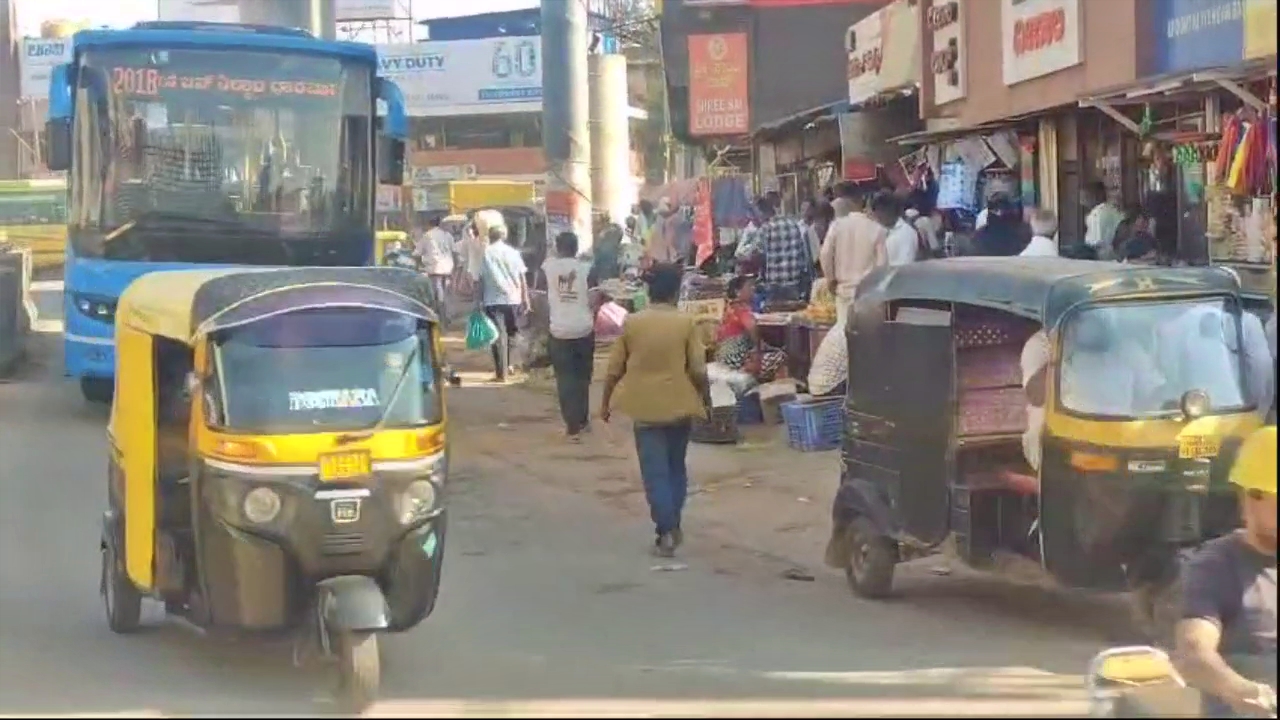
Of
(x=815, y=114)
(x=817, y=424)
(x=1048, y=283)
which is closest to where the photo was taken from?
(x=1048, y=283)

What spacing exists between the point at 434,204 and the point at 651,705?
4878 centimetres

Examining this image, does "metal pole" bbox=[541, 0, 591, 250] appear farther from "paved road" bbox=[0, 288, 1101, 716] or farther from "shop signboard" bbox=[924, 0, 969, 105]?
"paved road" bbox=[0, 288, 1101, 716]

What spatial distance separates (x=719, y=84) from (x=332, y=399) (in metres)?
24.5

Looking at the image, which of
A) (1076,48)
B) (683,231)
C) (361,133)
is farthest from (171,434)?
(683,231)

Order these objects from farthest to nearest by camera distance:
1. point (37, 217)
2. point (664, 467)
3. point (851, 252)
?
point (37, 217) → point (851, 252) → point (664, 467)

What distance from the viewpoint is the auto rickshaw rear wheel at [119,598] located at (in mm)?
7980

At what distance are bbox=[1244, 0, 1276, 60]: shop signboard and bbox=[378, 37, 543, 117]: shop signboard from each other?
52203 millimetres

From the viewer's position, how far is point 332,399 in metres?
7.00

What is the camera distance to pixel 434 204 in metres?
54.7

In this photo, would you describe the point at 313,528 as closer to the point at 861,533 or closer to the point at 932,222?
the point at 861,533

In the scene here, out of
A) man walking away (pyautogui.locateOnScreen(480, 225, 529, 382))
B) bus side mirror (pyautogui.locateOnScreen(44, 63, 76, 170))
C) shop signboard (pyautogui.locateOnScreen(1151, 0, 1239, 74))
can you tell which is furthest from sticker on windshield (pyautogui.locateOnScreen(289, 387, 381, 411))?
man walking away (pyautogui.locateOnScreen(480, 225, 529, 382))

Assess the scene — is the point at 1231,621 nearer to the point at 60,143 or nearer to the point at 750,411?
the point at 750,411

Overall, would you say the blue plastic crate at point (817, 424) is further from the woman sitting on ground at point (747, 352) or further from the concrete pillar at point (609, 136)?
the concrete pillar at point (609, 136)

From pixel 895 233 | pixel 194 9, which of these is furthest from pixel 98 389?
pixel 194 9
